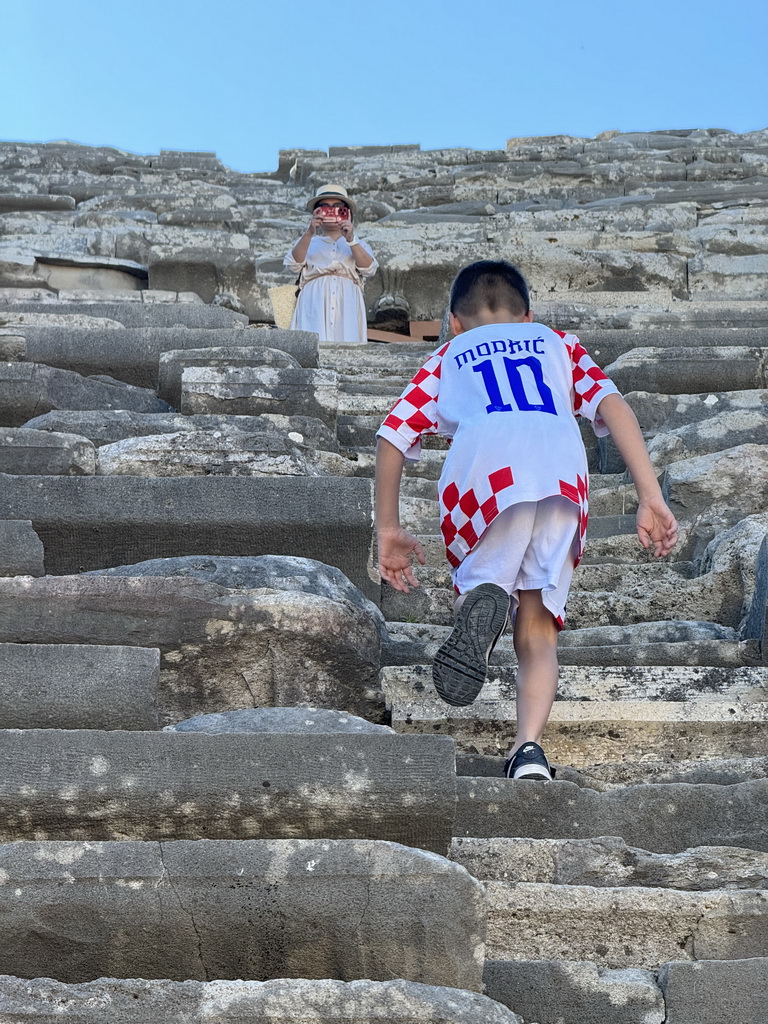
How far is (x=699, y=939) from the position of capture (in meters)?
2.40

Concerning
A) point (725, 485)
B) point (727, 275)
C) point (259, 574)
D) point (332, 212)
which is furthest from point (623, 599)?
point (727, 275)

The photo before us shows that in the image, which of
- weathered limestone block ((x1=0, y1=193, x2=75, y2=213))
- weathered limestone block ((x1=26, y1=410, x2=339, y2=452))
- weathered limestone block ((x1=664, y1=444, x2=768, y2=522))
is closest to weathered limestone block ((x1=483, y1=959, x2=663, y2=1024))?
weathered limestone block ((x1=664, y1=444, x2=768, y2=522))

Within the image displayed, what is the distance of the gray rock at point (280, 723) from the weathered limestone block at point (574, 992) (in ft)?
1.93

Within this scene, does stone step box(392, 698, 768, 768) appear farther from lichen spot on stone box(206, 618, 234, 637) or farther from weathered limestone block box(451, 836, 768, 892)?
weathered limestone block box(451, 836, 768, 892)

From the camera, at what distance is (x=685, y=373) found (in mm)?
6016

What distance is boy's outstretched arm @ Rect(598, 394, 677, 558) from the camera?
3.28m

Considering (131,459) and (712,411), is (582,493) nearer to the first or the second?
(131,459)

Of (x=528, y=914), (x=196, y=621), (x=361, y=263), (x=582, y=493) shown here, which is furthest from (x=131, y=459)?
(x=361, y=263)

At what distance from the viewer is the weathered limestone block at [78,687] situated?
286 cm

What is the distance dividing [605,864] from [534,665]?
679 mm

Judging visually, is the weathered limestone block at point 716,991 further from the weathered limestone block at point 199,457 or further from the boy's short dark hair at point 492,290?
the weathered limestone block at point 199,457

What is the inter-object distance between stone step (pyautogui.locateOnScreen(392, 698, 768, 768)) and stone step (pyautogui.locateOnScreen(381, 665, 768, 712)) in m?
0.04

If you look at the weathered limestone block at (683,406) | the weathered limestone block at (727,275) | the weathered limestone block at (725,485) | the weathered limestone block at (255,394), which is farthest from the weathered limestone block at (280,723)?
the weathered limestone block at (727,275)

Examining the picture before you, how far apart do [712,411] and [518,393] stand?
7.47 feet
